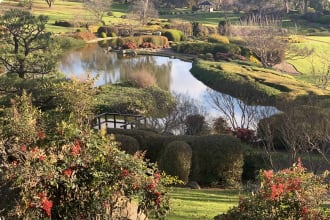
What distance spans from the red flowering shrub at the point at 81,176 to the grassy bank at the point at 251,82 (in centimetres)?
2139

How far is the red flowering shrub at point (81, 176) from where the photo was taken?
6305 mm

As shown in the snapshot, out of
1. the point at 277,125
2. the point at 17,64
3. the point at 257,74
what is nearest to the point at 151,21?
the point at 257,74

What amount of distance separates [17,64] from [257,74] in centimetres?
2114

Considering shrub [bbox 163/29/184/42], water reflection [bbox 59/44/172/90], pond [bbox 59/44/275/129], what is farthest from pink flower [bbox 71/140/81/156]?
shrub [bbox 163/29/184/42]

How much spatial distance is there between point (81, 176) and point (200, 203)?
5609 millimetres

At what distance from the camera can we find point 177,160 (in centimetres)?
1448

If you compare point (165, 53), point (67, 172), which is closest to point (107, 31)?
point (165, 53)

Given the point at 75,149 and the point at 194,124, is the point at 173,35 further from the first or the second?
the point at 75,149

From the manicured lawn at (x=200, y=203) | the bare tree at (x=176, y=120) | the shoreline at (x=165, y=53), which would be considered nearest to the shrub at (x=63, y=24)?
the shoreline at (x=165, y=53)

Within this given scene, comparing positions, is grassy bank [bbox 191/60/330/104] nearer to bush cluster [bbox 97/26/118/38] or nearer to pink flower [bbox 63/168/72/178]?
pink flower [bbox 63/168/72/178]

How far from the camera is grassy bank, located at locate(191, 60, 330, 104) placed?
32.0 metres

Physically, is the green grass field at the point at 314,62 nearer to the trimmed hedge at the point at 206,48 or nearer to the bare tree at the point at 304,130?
the trimmed hedge at the point at 206,48

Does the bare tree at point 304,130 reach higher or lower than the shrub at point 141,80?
higher

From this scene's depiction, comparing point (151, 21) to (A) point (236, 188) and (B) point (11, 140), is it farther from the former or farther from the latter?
(B) point (11, 140)
